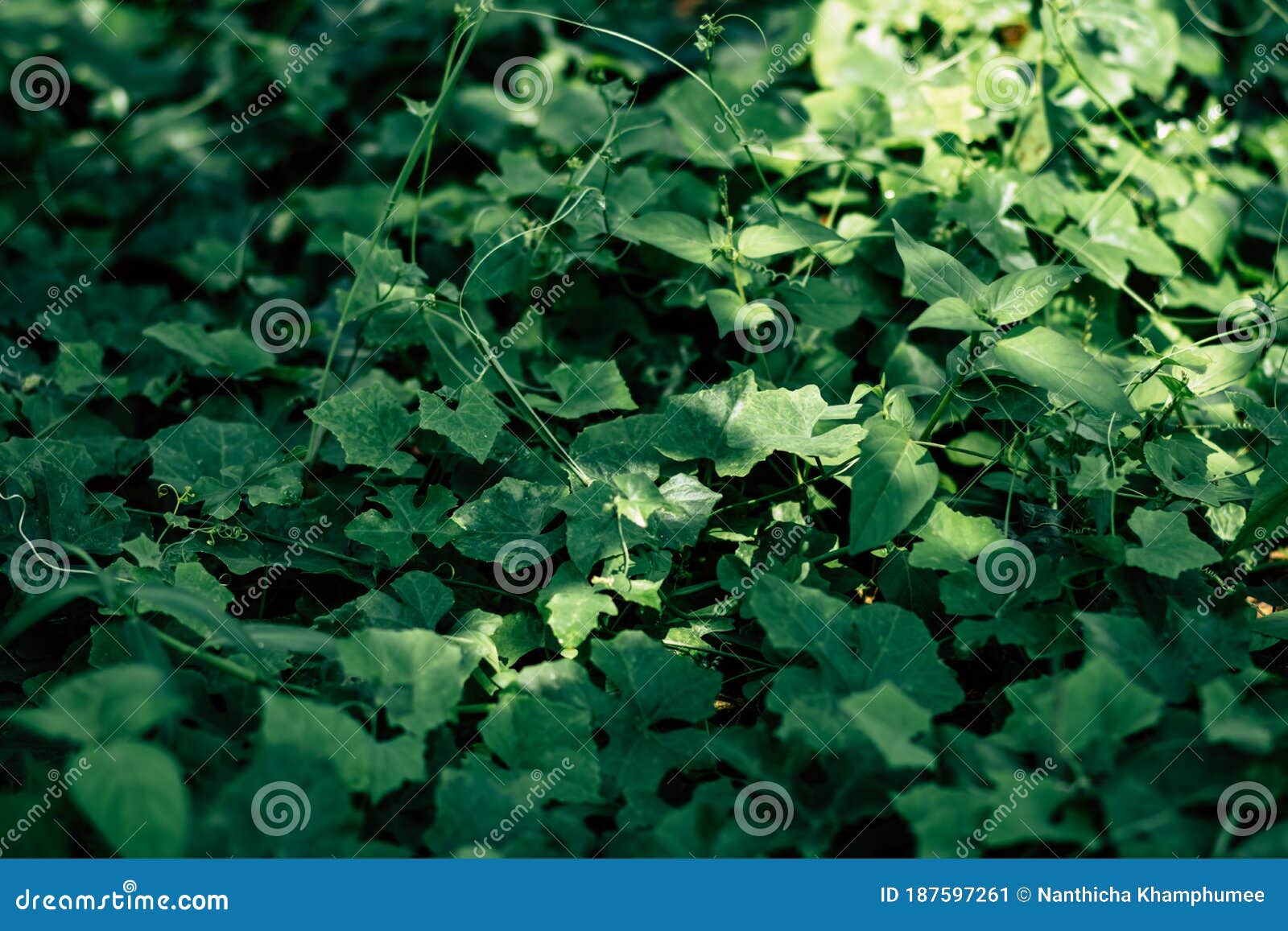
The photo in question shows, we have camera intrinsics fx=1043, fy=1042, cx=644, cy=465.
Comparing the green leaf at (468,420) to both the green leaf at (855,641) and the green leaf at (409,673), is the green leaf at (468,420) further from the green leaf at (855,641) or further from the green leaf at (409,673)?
the green leaf at (855,641)

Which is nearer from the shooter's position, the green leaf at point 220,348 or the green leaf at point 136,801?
the green leaf at point 136,801

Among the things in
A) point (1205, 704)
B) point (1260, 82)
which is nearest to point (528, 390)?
point (1205, 704)

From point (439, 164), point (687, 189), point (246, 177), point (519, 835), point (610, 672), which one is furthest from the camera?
point (246, 177)

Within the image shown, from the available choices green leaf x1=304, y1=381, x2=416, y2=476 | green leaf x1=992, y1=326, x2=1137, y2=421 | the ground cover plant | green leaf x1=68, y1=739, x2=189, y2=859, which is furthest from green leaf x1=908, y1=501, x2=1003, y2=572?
green leaf x1=68, y1=739, x2=189, y2=859

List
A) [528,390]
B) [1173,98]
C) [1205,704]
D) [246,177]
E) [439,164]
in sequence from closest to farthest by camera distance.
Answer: [1205,704]
[528,390]
[1173,98]
[439,164]
[246,177]

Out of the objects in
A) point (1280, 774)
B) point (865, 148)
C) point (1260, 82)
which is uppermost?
point (1260, 82)

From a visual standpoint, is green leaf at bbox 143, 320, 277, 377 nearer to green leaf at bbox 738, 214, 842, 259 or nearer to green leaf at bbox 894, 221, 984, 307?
green leaf at bbox 738, 214, 842, 259

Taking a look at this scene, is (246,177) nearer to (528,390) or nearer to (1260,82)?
(528,390)

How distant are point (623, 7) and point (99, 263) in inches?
75.1

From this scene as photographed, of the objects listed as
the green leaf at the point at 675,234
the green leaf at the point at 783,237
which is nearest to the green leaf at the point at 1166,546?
the green leaf at the point at 783,237

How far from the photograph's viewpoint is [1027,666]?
Answer: 67.1 inches

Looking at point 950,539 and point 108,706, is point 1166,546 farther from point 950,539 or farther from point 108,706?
point 108,706

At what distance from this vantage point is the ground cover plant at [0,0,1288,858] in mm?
1379

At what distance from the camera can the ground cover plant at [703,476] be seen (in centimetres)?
138
